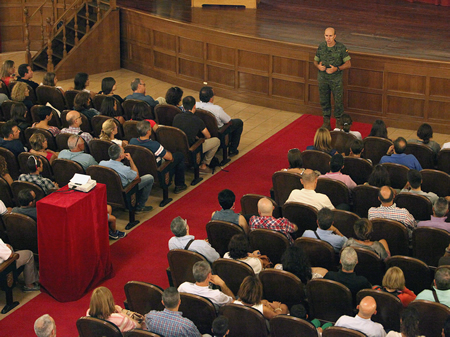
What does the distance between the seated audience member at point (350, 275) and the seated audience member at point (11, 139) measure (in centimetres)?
405

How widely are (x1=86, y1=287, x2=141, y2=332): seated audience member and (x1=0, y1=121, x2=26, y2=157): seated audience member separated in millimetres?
3167

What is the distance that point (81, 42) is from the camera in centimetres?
1148

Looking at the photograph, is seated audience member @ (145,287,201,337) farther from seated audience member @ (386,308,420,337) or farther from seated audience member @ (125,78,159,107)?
seated audience member @ (125,78,159,107)

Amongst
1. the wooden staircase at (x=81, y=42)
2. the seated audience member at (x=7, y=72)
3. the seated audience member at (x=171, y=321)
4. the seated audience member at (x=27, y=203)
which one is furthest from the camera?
the wooden staircase at (x=81, y=42)

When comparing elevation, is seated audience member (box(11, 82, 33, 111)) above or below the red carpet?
above

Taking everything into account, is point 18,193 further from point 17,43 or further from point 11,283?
point 17,43

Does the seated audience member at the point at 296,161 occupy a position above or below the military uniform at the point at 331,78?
below

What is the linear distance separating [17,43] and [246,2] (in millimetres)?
5135

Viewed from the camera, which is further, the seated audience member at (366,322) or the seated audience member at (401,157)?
the seated audience member at (401,157)

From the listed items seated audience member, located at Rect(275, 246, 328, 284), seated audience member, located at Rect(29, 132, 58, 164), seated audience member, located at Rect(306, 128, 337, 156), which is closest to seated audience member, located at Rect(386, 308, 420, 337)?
seated audience member, located at Rect(275, 246, 328, 284)

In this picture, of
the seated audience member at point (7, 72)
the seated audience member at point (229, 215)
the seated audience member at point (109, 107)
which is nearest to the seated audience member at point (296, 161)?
the seated audience member at point (229, 215)

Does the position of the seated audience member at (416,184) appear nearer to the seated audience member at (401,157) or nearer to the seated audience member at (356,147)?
the seated audience member at (401,157)

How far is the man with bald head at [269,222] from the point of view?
5266 mm

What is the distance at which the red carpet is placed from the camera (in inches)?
208
